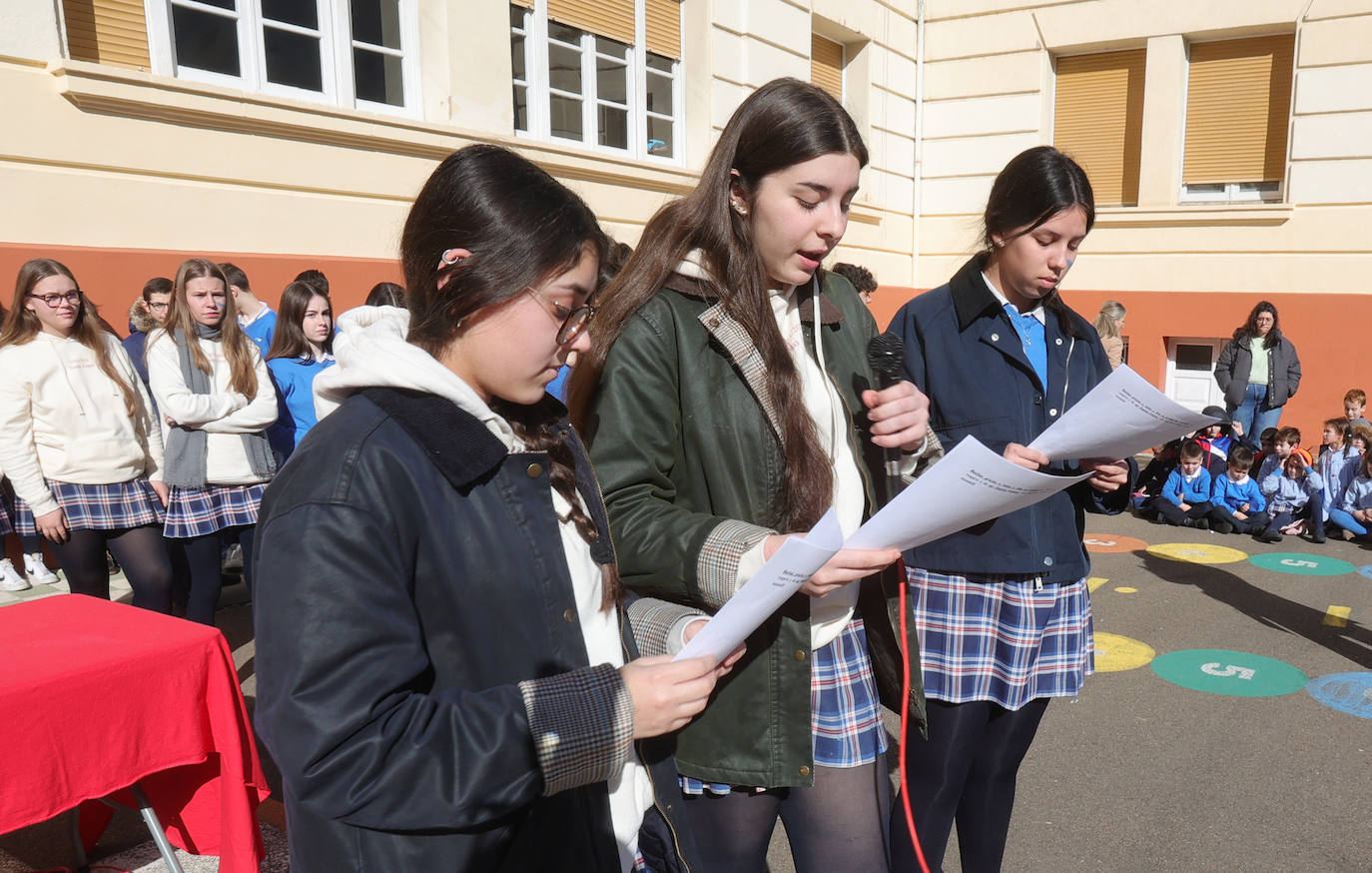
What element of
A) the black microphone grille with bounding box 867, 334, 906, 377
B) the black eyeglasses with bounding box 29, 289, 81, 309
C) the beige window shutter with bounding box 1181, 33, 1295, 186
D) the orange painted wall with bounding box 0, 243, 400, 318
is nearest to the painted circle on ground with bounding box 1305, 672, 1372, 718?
the black microphone grille with bounding box 867, 334, 906, 377

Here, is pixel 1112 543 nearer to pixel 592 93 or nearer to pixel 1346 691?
pixel 1346 691

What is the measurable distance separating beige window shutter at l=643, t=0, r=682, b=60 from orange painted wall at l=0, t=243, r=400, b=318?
13.3 ft

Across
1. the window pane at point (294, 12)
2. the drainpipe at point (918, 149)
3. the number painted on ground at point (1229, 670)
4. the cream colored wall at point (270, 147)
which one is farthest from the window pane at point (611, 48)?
the number painted on ground at point (1229, 670)

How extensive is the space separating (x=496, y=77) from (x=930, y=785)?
23.6 ft

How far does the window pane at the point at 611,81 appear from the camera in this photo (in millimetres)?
9430

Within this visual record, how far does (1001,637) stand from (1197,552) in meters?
5.99

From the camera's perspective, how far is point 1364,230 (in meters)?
10.8

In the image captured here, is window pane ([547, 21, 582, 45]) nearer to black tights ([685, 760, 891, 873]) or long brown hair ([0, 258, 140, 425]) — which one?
long brown hair ([0, 258, 140, 425])

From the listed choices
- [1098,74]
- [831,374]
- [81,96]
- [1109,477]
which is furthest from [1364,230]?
[81,96]

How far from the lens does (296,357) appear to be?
542 centimetres

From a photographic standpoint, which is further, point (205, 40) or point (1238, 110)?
point (1238, 110)

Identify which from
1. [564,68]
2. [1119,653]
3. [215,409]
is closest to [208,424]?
[215,409]

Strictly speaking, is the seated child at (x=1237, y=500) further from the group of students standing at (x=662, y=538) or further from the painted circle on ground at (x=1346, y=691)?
the group of students standing at (x=662, y=538)

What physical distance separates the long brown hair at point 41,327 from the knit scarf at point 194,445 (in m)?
0.25
